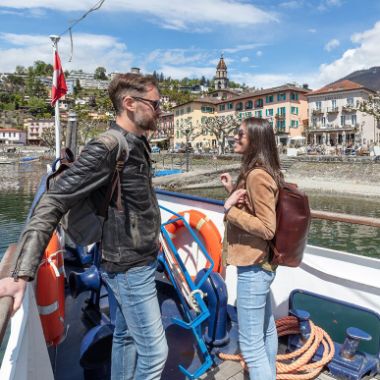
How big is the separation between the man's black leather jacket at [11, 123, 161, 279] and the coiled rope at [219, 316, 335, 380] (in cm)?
141

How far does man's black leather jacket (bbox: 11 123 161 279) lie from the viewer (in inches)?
54.2

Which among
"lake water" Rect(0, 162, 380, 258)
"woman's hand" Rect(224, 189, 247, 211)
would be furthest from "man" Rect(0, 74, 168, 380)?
"lake water" Rect(0, 162, 380, 258)

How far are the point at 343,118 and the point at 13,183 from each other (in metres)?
43.0

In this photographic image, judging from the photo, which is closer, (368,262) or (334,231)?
(368,262)

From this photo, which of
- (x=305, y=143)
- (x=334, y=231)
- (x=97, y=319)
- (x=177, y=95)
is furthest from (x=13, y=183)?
(x=177, y=95)

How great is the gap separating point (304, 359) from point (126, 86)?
213cm

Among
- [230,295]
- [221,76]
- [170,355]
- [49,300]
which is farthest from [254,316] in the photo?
[221,76]

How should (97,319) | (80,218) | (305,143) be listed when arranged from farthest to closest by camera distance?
1. (305,143)
2. (97,319)
3. (80,218)

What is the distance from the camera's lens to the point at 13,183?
34.8 m

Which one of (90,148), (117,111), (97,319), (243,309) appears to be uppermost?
(117,111)

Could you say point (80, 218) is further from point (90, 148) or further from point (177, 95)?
point (177, 95)

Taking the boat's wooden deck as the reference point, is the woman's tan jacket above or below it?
above

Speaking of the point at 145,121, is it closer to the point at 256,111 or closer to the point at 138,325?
the point at 138,325

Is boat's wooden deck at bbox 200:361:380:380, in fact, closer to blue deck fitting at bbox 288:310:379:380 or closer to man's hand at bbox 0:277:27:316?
blue deck fitting at bbox 288:310:379:380
